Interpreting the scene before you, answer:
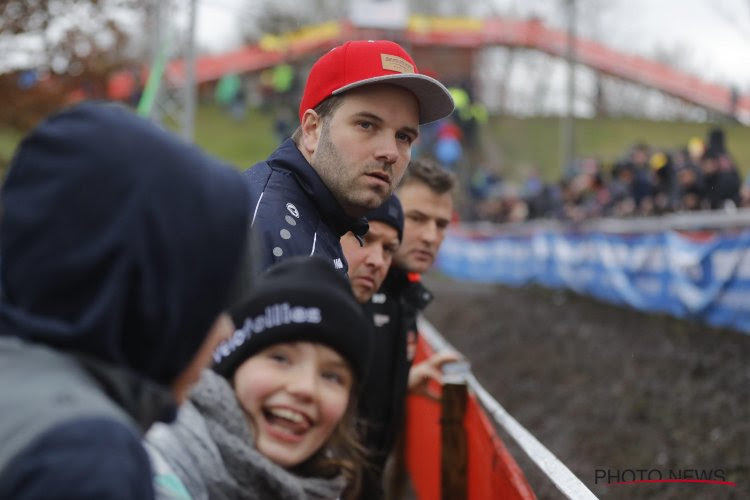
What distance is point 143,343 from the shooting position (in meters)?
1.45

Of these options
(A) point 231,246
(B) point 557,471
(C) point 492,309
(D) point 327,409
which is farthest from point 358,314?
(C) point 492,309

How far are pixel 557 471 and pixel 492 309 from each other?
14770 mm

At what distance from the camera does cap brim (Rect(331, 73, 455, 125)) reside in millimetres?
3123

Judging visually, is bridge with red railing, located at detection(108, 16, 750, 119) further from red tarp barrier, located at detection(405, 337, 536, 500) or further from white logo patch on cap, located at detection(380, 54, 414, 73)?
white logo patch on cap, located at detection(380, 54, 414, 73)

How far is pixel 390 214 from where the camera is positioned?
13.1ft

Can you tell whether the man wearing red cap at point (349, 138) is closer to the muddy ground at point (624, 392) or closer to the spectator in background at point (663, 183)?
the muddy ground at point (624, 392)

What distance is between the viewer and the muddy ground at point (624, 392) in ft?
21.5

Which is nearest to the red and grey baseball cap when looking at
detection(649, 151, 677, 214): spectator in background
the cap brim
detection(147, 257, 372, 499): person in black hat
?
the cap brim

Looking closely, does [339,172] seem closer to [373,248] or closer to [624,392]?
[373,248]

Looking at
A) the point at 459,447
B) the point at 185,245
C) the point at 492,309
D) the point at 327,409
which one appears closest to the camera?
the point at 185,245

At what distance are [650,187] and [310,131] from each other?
12555 millimetres

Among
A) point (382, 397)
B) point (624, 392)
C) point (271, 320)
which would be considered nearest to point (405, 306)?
point (382, 397)

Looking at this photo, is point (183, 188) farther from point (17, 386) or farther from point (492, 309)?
point (492, 309)

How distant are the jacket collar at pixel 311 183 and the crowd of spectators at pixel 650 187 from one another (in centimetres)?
920
